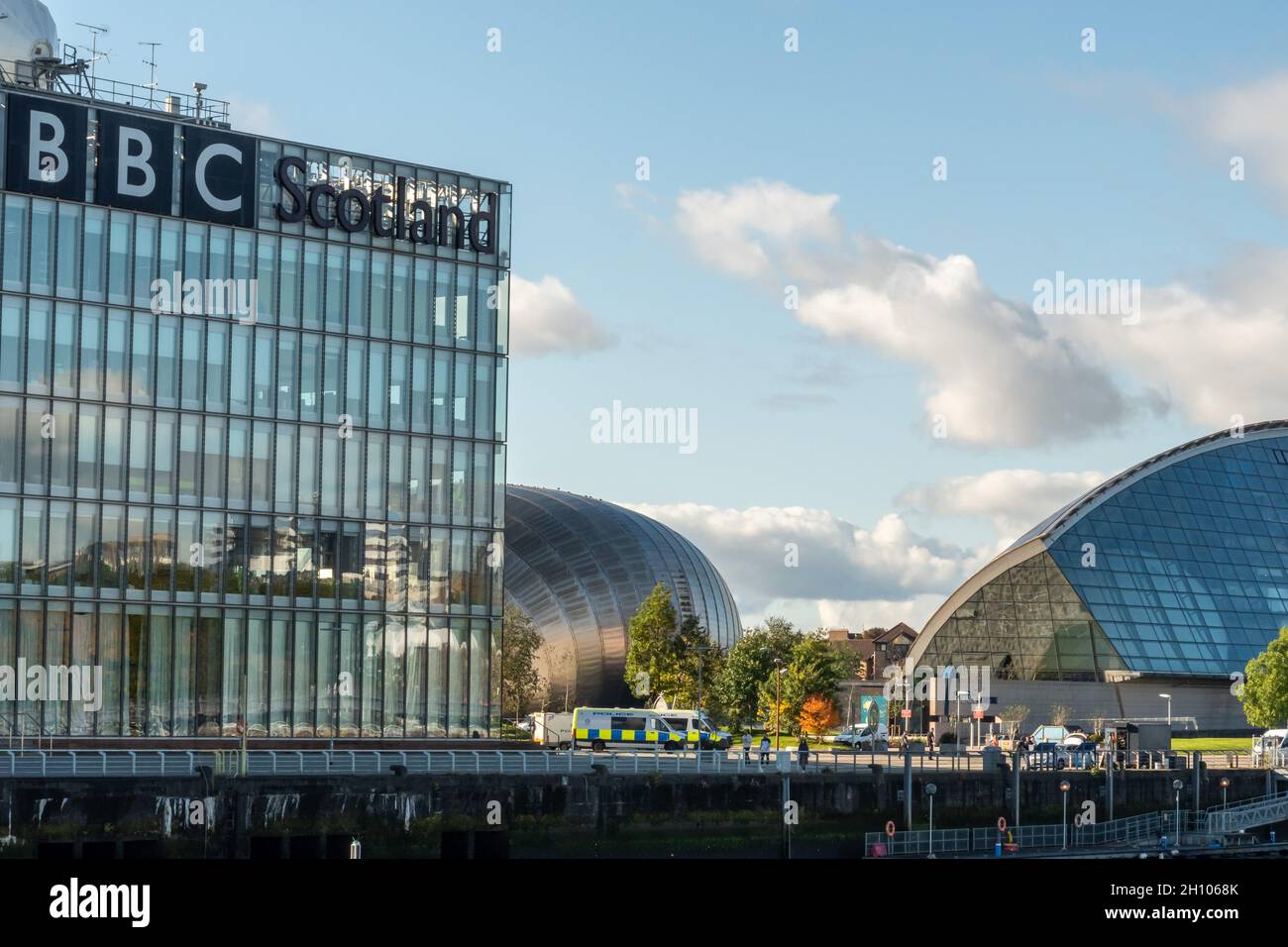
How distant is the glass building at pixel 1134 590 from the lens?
134m

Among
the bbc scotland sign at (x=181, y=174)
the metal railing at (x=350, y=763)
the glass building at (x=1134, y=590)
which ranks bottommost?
the metal railing at (x=350, y=763)

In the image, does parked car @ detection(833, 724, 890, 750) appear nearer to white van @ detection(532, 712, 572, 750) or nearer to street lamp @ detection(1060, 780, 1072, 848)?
white van @ detection(532, 712, 572, 750)

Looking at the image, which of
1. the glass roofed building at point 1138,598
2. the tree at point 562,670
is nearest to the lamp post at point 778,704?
the glass roofed building at point 1138,598

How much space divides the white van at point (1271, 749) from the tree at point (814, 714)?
29.9 m

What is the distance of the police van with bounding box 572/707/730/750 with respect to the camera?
9606cm

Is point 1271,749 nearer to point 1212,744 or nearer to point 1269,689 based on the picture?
point 1269,689

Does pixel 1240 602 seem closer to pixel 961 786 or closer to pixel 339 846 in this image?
pixel 961 786

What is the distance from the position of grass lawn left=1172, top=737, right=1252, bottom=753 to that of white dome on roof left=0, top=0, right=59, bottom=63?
7541 cm

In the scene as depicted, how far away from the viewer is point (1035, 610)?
136 meters

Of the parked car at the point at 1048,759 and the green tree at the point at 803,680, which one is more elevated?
the green tree at the point at 803,680

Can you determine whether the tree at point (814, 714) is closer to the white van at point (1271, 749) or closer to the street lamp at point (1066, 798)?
the white van at point (1271, 749)

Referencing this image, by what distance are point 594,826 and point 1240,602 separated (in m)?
89.8

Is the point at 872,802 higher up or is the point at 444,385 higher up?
the point at 444,385
